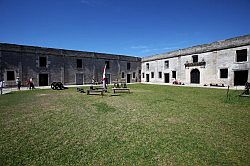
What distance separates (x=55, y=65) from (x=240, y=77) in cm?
2535

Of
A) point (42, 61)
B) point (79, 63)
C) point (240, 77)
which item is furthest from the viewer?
point (79, 63)

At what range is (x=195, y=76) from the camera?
23.5 meters

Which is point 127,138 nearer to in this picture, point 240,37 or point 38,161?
point 38,161

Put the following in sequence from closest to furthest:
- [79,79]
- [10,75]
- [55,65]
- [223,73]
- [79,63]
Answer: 1. [10,75]
2. [223,73]
3. [55,65]
4. [79,79]
5. [79,63]

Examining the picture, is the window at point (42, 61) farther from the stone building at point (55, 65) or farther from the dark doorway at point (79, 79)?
the dark doorway at point (79, 79)

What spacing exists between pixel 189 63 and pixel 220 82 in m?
5.53

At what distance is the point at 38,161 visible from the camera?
2.73 m

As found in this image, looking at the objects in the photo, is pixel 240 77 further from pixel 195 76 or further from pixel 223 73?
pixel 195 76

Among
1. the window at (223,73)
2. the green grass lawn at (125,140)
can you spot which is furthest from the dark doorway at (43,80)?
the window at (223,73)

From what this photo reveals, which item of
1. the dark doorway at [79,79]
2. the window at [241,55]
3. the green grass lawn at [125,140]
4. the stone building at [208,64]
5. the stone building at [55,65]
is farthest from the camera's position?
the dark doorway at [79,79]

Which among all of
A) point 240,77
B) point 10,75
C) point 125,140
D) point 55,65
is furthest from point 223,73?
point 10,75

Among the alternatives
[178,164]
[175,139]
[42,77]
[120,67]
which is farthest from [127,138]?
[120,67]

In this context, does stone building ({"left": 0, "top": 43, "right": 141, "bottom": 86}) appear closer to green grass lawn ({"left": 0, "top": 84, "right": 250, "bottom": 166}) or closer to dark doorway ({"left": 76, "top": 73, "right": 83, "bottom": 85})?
dark doorway ({"left": 76, "top": 73, "right": 83, "bottom": 85})

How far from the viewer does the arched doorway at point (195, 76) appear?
2312 cm
